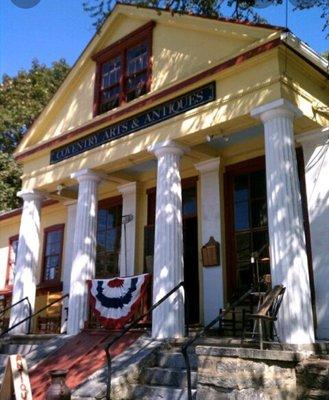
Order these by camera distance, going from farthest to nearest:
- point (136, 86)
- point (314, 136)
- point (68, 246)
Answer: point (68, 246) < point (136, 86) < point (314, 136)

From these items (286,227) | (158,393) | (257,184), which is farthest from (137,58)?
(158,393)

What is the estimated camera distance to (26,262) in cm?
1278

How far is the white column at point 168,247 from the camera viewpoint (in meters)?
8.76

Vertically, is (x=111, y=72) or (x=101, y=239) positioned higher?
(x=111, y=72)

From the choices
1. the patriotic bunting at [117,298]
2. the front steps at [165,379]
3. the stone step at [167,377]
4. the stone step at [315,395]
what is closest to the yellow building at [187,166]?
the patriotic bunting at [117,298]

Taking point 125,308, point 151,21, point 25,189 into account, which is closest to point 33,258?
point 25,189

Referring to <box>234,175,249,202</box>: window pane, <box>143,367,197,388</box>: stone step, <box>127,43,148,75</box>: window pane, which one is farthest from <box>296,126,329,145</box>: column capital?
<box>143,367,197,388</box>: stone step

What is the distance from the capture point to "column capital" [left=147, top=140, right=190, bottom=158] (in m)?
9.85

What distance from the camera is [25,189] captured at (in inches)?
536

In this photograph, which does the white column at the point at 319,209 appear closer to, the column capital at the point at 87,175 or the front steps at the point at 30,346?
the column capital at the point at 87,175

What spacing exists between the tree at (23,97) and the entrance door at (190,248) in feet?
48.8

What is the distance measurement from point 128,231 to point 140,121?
351cm

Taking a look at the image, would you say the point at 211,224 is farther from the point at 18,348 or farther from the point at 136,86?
the point at 18,348

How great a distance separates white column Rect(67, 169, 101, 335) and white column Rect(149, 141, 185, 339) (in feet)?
7.77
